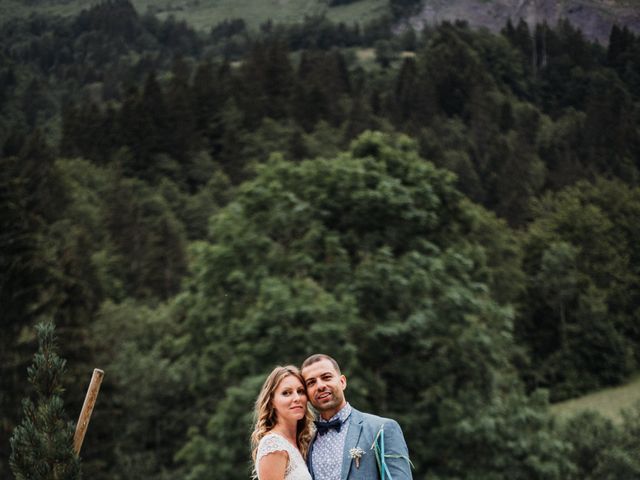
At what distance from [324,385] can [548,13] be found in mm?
152816

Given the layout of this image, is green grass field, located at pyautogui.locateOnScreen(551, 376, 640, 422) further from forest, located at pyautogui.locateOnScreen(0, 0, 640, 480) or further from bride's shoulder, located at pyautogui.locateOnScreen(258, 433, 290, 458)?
bride's shoulder, located at pyautogui.locateOnScreen(258, 433, 290, 458)

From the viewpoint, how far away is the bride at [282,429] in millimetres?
4570

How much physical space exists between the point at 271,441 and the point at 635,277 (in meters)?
61.1

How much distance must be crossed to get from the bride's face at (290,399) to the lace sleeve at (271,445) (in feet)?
0.45

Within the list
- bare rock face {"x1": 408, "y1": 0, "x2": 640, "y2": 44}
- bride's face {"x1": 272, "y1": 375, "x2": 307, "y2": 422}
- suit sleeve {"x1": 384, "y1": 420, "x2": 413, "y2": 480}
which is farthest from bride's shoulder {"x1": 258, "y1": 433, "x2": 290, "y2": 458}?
bare rock face {"x1": 408, "y1": 0, "x2": 640, "y2": 44}

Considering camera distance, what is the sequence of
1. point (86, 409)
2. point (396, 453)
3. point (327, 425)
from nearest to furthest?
point (396, 453) → point (327, 425) → point (86, 409)

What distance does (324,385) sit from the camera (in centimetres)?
462

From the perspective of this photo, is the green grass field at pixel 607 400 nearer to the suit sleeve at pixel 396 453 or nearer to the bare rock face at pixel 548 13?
the suit sleeve at pixel 396 453

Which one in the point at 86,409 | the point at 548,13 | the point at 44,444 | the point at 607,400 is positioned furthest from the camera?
the point at 548,13

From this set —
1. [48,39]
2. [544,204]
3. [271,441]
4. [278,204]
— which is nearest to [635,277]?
→ [544,204]

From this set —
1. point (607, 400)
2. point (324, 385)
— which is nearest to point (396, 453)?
point (324, 385)

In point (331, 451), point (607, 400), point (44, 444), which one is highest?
point (331, 451)

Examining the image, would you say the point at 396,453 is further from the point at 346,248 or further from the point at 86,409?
the point at 346,248

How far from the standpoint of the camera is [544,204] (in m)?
76.1
